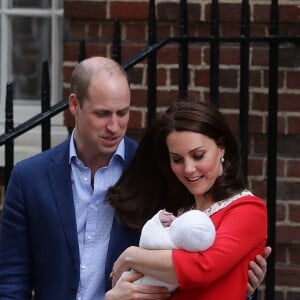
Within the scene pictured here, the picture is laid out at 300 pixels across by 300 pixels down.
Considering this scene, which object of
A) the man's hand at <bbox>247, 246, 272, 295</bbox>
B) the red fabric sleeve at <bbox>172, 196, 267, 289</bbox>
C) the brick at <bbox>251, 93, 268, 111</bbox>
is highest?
the brick at <bbox>251, 93, 268, 111</bbox>

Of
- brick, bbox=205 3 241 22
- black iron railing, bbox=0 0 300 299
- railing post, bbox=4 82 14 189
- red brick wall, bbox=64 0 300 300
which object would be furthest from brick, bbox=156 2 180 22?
railing post, bbox=4 82 14 189

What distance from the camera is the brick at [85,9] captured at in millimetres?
5109

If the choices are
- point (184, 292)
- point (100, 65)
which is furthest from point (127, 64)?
point (184, 292)

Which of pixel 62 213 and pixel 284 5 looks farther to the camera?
pixel 284 5

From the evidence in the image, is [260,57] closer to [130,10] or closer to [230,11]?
[230,11]

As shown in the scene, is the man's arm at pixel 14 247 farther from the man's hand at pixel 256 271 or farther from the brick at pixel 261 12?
the brick at pixel 261 12

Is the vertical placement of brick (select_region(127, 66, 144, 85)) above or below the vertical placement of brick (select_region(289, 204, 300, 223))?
above

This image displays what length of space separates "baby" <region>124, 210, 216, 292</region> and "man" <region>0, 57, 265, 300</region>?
1.00 ft

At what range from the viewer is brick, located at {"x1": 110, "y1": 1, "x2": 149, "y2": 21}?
5.03 meters

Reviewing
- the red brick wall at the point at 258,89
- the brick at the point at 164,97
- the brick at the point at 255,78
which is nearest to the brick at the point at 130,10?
the red brick wall at the point at 258,89

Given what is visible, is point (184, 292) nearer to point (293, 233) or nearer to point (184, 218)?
point (184, 218)

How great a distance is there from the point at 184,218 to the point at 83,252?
0.56 meters

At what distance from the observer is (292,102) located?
482 centimetres

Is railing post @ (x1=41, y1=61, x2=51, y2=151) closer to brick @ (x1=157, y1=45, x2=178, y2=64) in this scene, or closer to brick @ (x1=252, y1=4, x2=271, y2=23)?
brick @ (x1=157, y1=45, x2=178, y2=64)
